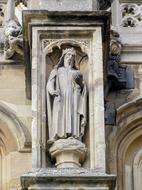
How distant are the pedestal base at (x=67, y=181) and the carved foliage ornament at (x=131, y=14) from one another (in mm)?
2591

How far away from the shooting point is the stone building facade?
11195 mm

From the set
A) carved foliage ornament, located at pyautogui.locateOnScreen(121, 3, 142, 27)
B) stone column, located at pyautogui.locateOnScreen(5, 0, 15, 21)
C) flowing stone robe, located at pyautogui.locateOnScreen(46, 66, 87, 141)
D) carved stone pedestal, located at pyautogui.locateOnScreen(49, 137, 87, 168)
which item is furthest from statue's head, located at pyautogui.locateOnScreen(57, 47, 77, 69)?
carved foliage ornament, located at pyautogui.locateOnScreen(121, 3, 142, 27)

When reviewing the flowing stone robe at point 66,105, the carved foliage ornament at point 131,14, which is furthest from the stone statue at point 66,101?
the carved foliage ornament at point 131,14

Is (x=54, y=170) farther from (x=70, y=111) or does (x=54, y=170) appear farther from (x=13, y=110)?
(x=13, y=110)

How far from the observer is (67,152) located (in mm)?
11070

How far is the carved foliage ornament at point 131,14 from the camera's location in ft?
42.3

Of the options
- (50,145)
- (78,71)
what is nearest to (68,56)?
(78,71)

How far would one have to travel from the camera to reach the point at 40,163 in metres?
11.0

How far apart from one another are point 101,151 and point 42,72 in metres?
1.08

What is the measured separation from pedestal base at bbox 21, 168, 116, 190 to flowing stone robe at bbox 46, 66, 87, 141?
1.67 ft

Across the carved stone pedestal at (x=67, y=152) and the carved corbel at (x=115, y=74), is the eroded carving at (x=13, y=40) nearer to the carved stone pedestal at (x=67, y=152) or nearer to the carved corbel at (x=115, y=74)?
the carved corbel at (x=115, y=74)

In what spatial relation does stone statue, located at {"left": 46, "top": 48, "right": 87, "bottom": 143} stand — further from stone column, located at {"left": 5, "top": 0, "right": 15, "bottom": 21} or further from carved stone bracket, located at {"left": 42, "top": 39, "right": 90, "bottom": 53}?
stone column, located at {"left": 5, "top": 0, "right": 15, "bottom": 21}

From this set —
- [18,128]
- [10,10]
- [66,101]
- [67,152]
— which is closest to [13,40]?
[10,10]

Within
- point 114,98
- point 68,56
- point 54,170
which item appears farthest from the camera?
point 114,98
